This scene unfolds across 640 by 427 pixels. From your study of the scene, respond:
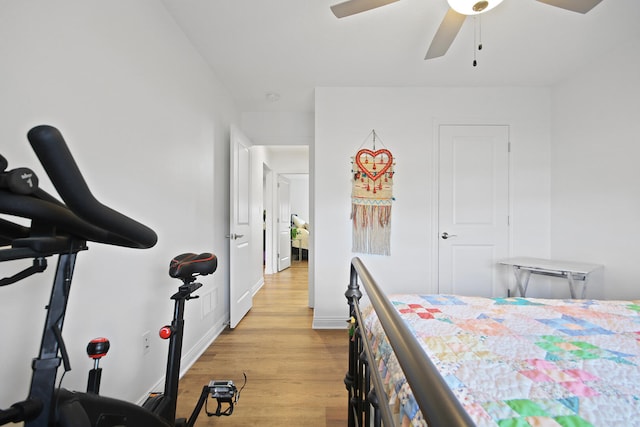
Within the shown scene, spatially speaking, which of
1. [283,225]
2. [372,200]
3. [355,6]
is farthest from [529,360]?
[283,225]

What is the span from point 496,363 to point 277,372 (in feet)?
5.03

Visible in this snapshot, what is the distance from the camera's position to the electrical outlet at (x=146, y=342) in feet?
5.13

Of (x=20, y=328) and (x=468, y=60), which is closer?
(x=20, y=328)

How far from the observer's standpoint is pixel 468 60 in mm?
2377

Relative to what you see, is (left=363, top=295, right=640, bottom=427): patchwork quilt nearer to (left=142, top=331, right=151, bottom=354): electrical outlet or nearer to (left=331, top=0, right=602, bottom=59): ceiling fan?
(left=142, top=331, right=151, bottom=354): electrical outlet

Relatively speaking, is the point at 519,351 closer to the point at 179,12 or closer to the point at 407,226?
the point at 407,226

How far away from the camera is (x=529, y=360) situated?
0.89 metres

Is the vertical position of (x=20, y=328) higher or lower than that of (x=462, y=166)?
lower

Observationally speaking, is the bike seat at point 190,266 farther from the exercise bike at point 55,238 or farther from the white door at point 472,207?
the white door at point 472,207

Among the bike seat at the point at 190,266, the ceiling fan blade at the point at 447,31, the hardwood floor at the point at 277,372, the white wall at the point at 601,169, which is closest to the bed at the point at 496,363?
the hardwood floor at the point at 277,372

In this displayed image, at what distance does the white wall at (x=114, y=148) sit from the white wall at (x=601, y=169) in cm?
333

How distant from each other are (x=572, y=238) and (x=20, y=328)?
3.74 meters

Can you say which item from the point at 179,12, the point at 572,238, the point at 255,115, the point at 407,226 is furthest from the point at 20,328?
the point at 572,238

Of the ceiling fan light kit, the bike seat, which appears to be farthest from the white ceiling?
the bike seat
